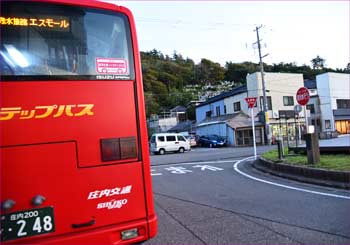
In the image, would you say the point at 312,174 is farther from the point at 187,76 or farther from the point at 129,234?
the point at 187,76

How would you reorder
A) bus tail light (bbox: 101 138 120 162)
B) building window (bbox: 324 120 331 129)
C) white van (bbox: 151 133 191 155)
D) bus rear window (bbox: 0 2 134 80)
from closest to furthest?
bus rear window (bbox: 0 2 134 80)
bus tail light (bbox: 101 138 120 162)
white van (bbox: 151 133 191 155)
building window (bbox: 324 120 331 129)

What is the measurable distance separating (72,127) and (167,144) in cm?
2859

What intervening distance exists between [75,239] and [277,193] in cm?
600

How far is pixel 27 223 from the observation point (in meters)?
3.30

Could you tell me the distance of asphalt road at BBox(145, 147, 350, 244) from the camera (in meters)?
5.10

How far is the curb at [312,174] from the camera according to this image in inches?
337

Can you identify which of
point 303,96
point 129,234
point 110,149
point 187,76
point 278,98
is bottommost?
point 129,234

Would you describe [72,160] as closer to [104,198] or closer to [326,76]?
[104,198]

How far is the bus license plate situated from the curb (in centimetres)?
724

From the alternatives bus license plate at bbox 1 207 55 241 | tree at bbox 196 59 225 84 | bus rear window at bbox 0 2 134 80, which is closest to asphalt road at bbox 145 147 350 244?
bus license plate at bbox 1 207 55 241

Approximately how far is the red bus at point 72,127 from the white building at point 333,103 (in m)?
48.6

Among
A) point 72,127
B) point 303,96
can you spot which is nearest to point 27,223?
point 72,127

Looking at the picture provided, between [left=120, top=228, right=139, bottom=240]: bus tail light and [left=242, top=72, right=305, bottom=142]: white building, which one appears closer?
[left=120, top=228, right=139, bottom=240]: bus tail light

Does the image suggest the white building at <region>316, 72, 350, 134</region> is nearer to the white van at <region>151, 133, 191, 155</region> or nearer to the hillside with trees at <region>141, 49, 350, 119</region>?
the hillside with trees at <region>141, 49, 350, 119</region>
